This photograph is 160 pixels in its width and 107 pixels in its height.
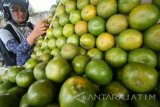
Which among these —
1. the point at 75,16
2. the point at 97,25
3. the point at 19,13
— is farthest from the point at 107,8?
the point at 19,13

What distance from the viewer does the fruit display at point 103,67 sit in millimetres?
877

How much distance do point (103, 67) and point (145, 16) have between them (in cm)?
38

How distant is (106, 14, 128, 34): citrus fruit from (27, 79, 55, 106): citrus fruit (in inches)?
21.1

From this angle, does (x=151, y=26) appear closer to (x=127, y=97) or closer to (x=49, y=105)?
(x=127, y=97)

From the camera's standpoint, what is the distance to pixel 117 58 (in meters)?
1.05

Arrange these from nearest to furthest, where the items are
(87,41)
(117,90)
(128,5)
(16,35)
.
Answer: (117,90) → (128,5) → (87,41) → (16,35)

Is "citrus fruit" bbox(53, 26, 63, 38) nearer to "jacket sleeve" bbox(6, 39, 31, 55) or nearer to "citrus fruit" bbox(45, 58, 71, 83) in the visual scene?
"citrus fruit" bbox(45, 58, 71, 83)

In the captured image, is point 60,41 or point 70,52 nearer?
point 70,52

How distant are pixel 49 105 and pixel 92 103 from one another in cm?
22

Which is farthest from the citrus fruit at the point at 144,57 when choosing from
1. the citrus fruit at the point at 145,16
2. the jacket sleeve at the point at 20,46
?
the jacket sleeve at the point at 20,46

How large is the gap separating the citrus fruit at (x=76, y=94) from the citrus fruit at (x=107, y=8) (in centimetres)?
58

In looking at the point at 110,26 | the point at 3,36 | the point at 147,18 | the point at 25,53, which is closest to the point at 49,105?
the point at 110,26

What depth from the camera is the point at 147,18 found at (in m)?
1.04

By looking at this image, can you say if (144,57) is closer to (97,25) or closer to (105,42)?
(105,42)
